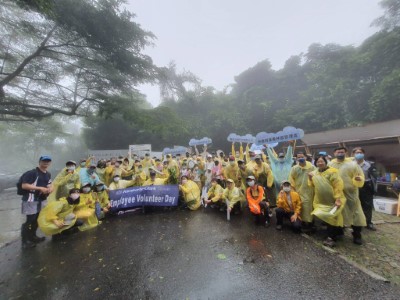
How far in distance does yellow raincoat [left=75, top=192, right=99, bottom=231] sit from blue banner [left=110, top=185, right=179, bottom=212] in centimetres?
90

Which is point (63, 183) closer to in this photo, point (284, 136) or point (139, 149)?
point (284, 136)

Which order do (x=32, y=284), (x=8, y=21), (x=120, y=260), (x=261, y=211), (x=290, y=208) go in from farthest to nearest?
(x=8, y=21) < (x=261, y=211) < (x=290, y=208) < (x=120, y=260) < (x=32, y=284)

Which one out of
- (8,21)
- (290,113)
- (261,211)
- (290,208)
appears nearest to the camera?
(290,208)

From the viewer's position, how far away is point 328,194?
14.3 ft

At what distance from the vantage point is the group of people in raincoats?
432 cm

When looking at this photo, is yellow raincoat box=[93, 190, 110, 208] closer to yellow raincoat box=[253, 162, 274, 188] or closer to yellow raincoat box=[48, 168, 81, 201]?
yellow raincoat box=[48, 168, 81, 201]

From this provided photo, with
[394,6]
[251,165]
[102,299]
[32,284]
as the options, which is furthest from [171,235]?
[394,6]

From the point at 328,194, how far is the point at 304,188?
677 mm

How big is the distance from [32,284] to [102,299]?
4.66 feet

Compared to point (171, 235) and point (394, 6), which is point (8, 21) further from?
point (394, 6)

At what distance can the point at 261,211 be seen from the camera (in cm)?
548

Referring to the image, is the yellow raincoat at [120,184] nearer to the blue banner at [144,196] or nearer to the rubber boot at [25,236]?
the blue banner at [144,196]

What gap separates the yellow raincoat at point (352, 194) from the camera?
13.9ft

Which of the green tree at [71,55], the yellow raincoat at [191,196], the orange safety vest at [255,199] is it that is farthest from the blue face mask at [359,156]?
the green tree at [71,55]
